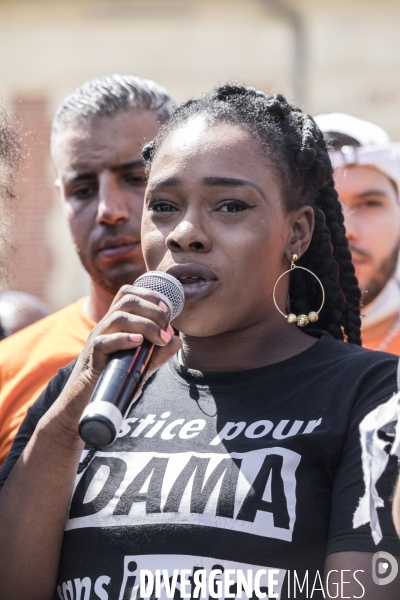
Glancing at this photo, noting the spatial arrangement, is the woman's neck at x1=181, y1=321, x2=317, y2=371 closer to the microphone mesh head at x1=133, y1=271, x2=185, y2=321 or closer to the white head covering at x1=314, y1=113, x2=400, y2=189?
the microphone mesh head at x1=133, y1=271, x2=185, y2=321

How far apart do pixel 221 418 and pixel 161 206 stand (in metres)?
0.59

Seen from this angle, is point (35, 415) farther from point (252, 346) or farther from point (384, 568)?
point (384, 568)

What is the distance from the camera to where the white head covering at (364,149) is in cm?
366

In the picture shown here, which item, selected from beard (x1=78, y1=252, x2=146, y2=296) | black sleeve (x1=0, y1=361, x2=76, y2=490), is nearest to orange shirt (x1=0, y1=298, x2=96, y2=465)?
beard (x1=78, y1=252, x2=146, y2=296)

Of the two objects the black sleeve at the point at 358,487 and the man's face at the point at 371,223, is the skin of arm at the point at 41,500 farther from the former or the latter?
the man's face at the point at 371,223

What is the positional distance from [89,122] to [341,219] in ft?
4.62

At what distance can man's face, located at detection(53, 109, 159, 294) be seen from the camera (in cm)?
353

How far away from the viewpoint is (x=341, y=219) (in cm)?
275

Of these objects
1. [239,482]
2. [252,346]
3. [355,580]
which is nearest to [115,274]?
[252,346]

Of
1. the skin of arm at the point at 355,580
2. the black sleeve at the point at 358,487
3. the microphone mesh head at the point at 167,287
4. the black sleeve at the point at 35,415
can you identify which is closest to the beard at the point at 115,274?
the black sleeve at the point at 35,415

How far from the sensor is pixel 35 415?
2.48 meters

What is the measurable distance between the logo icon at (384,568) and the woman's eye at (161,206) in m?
1.03

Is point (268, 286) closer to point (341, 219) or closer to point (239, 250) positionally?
point (239, 250)

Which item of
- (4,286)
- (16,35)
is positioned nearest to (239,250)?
(4,286)
